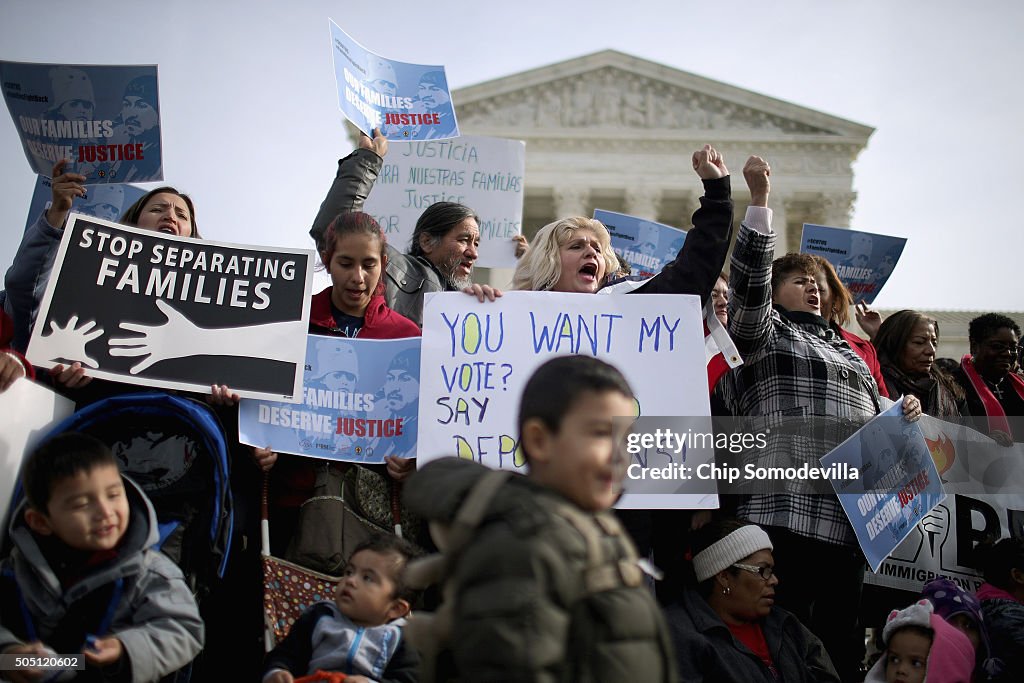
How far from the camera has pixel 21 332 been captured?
388cm

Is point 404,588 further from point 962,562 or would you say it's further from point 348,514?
point 962,562

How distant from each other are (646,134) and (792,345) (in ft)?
119

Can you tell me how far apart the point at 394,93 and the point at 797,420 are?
11.9 feet

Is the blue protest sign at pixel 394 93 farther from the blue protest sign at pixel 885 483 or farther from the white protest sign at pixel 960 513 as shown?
the white protest sign at pixel 960 513

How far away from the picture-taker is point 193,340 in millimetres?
3604

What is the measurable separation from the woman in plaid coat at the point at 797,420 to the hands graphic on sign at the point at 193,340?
71.1 inches

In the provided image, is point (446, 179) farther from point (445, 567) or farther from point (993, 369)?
point (445, 567)

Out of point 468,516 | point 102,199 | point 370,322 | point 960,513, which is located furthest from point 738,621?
point 102,199

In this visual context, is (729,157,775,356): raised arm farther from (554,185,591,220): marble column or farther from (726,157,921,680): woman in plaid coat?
(554,185,591,220): marble column

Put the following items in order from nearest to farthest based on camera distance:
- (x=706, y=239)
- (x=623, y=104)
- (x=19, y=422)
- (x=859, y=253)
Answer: (x=19, y=422), (x=706, y=239), (x=859, y=253), (x=623, y=104)

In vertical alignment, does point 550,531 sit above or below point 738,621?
above

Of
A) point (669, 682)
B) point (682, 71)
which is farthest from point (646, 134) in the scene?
point (669, 682)

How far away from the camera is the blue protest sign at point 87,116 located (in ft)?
16.3

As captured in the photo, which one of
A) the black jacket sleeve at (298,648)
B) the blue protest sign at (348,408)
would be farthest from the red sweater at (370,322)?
the black jacket sleeve at (298,648)
